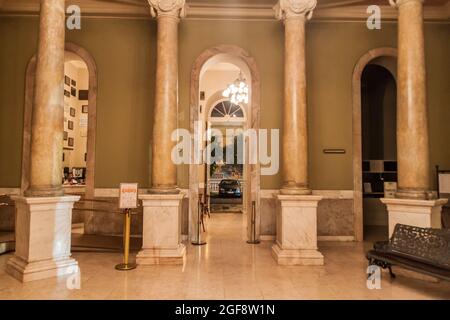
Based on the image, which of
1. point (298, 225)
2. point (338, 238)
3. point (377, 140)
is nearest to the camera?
point (298, 225)

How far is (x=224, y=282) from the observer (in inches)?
180

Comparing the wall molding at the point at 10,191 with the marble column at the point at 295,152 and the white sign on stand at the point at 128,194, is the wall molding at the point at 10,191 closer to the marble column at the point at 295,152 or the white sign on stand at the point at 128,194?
the white sign on stand at the point at 128,194

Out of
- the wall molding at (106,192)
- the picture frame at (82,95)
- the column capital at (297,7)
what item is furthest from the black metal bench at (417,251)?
the picture frame at (82,95)

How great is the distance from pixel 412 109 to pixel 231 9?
14.8 ft

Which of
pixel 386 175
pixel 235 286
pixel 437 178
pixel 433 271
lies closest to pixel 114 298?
pixel 235 286

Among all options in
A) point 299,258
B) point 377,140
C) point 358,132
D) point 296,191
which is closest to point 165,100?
point 296,191

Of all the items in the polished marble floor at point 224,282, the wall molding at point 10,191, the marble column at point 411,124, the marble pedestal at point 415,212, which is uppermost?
the marble column at point 411,124

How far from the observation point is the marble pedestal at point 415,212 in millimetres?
4844

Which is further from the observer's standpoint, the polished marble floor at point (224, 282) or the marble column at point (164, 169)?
the marble column at point (164, 169)

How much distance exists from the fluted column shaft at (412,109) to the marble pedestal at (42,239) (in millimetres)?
5272

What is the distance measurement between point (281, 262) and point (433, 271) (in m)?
2.24

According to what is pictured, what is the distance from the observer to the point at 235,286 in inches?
174

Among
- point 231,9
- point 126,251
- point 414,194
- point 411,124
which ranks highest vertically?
point 231,9

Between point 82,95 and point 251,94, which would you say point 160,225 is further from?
point 82,95
